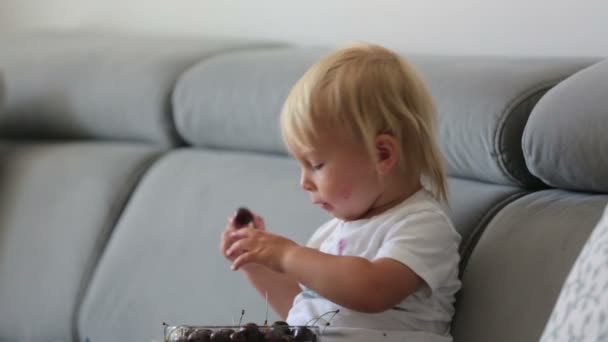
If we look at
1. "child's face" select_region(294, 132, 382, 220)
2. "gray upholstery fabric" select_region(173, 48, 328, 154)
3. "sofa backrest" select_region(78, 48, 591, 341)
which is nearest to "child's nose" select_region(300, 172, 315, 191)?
"child's face" select_region(294, 132, 382, 220)

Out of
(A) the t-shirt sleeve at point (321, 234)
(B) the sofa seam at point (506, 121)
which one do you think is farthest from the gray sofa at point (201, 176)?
(A) the t-shirt sleeve at point (321, 234)

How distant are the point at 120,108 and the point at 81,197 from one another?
19 cm

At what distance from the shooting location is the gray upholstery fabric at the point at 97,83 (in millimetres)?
1949

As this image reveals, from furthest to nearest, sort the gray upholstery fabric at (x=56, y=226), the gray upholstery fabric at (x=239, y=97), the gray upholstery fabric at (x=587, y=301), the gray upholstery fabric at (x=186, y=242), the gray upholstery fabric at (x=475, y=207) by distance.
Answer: the gray upholstery fabric at (x=56, y=226), the gray upholstery fabric at (x=239, y=97), the gray upholstery fabric at (x=186, y=242), the gray upholstery fabric at (x=475, y=207), the gray upholstery fabric at (x=587, y=301)

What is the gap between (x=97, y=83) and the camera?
204cm

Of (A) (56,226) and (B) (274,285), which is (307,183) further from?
(A) (56,226)

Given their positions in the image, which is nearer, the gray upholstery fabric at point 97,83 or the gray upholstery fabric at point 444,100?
the gray upholstery fabric at point 444,100

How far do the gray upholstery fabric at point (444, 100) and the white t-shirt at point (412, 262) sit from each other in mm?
115

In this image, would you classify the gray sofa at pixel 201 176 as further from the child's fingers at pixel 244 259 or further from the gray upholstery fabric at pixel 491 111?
the child's fingers at pixel 244 259

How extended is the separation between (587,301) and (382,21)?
1127mm

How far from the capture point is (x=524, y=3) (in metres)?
1.78

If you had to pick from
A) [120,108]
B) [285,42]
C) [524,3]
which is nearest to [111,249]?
[120,108]

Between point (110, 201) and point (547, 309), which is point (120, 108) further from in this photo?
point (547, 309)

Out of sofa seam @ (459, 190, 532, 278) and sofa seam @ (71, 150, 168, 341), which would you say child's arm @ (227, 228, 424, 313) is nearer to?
sofa seam @ (459, 190, 532, 278)
